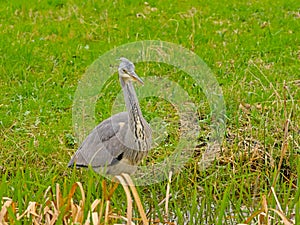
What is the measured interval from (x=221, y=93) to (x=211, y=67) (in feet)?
3.14

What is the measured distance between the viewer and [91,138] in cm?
496

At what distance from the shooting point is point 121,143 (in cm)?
473

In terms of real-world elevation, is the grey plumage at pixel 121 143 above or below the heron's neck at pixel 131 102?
below

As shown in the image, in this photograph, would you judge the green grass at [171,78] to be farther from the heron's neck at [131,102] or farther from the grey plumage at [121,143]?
the heron's neck at [131,102]

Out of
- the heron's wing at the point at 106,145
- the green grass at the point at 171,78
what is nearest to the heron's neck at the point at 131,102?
the heron's wing at the point at 106,145

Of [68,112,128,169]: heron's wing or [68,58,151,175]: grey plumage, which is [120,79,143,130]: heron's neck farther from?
[68,112,128,169]: heron's wing

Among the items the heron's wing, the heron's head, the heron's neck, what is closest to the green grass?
the heron's wing

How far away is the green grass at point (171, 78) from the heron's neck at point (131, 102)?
0.48 meters

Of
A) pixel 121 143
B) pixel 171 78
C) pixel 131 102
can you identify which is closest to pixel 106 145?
pixel 121 143

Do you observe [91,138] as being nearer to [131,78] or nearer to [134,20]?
[131,78]

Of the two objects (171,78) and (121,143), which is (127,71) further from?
(171,78)

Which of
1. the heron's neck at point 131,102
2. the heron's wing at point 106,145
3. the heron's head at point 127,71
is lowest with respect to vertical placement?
the heron's wing at point 106,145

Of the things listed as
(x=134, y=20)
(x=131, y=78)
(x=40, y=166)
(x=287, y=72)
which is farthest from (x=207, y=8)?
(x=131, y=78)

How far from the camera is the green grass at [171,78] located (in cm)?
484
